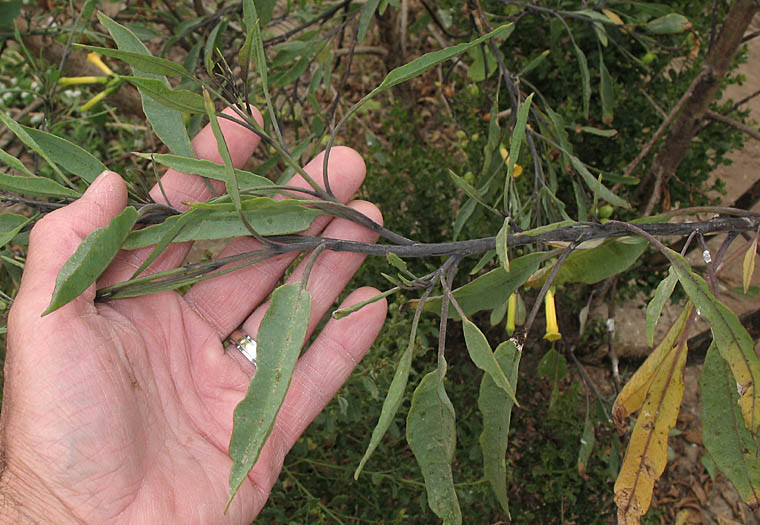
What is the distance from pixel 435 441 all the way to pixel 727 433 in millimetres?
436

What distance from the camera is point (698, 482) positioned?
1.88 m

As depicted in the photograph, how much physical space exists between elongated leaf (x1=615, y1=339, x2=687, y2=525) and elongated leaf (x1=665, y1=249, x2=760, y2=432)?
0.43ft

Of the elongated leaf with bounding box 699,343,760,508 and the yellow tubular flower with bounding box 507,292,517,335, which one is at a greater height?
the elongated leaf with bounding box 699,343,760,508

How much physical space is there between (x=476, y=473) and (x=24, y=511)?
1.04m

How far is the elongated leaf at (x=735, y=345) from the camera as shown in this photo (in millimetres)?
852

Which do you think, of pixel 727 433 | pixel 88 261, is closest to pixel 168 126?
pixel 88 261

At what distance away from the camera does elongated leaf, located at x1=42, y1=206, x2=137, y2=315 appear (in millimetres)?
776

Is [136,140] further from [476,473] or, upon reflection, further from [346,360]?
[476,473]

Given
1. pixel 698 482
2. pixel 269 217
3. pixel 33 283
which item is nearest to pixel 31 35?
pixel 33 283

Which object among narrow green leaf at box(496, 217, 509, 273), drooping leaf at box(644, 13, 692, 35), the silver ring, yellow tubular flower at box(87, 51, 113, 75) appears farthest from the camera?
yellow tubular flower at box(87, 51, 113, 75)

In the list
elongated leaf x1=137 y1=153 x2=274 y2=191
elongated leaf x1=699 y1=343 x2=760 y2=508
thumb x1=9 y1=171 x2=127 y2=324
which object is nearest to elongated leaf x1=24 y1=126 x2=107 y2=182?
thumb x1=9 y1=171 x2=127 y2=324

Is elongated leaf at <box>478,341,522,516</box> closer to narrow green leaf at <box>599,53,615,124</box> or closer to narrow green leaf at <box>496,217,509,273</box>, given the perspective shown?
narrow green leaf at <box>496,217,509,273</box>

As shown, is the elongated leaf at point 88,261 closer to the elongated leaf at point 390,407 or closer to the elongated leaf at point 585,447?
the elongated leaf at point 390,407

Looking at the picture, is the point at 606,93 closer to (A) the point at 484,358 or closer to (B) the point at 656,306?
(B) the point at 656,306
